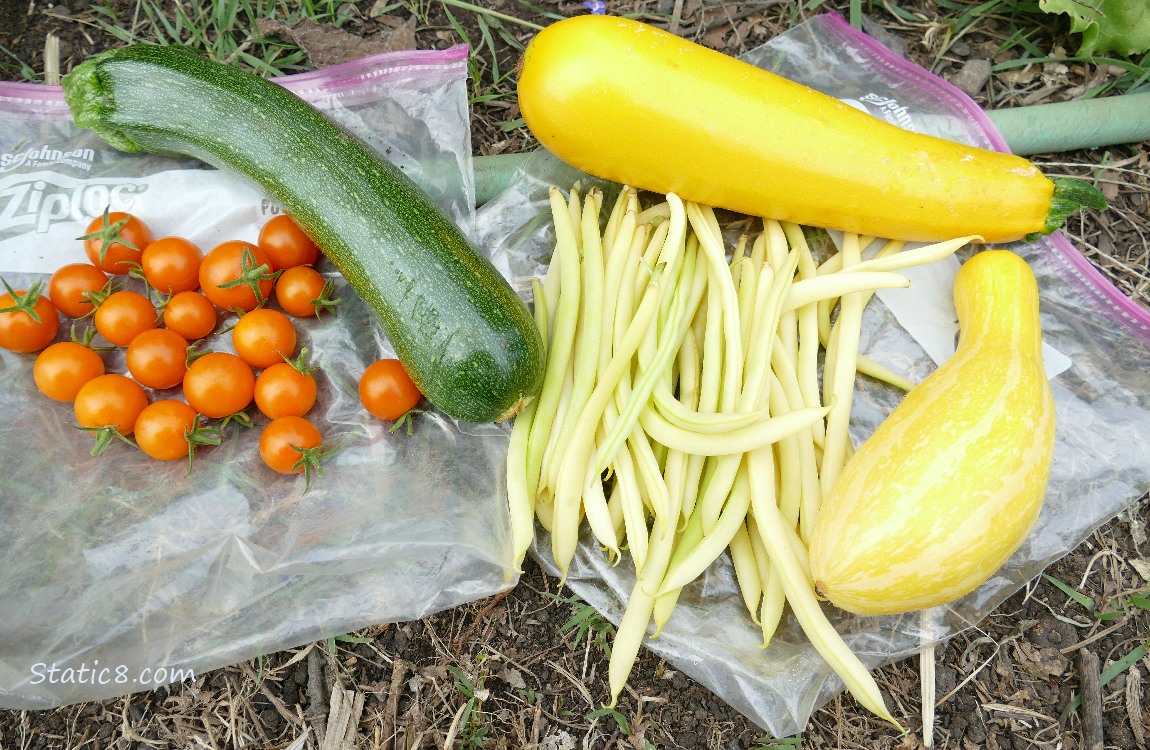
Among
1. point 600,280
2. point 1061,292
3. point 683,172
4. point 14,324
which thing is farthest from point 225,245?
point 1061,292

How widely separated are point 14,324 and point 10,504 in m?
0.48

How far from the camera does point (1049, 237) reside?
91.1 inches

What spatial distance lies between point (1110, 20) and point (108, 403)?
327 cm

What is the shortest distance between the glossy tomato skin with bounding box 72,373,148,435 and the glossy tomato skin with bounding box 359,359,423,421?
0.60 metres

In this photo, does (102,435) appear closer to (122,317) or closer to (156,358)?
(156,358)

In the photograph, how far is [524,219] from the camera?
2309 mm

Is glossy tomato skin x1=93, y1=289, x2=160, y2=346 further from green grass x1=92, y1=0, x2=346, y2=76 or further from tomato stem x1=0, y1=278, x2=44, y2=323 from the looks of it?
green grass x1=92, y1=0, x2=346, y2=76

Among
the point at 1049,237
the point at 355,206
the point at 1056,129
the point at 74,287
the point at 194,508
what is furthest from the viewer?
the point at 1056,129

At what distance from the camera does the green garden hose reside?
2422 millimetres

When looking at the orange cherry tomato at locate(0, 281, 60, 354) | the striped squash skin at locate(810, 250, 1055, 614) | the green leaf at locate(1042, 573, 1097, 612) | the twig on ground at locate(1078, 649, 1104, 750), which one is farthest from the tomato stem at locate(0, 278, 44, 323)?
the twig on ground at locate(1078, 649, 1104, 750)

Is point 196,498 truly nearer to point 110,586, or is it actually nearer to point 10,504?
point 110,586

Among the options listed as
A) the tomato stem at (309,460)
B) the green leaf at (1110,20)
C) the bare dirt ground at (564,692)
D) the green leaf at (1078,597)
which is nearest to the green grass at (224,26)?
the tomato stem at (309,460)

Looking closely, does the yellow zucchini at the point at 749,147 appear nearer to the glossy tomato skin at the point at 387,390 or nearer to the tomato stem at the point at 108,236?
the glossy tomato skin at the point at 387,390

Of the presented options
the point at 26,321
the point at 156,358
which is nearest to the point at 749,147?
the point at 156,358
